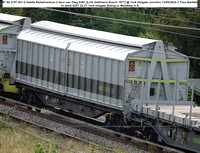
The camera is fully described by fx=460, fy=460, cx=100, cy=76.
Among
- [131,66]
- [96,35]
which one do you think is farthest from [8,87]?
[131,66]

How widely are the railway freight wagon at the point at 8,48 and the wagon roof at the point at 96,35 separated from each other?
3.02ft

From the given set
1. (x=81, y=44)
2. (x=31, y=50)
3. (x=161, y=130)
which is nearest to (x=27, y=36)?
(x=31, y=50)

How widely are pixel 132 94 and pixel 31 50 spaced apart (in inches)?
265

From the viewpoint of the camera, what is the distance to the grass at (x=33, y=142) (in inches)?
578

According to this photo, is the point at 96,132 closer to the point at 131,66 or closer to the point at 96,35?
the point at 131,66

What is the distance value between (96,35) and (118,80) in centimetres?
320

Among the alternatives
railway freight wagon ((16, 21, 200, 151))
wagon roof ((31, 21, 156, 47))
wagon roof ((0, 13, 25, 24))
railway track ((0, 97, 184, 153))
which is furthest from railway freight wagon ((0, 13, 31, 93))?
railway freight wagon ((16, 21, 200, 151))

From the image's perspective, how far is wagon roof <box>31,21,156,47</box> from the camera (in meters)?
18.4

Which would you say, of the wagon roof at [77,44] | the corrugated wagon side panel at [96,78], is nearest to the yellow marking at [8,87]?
the wagon roof at [77,44]

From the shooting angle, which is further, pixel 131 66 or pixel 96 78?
pixel 96 78

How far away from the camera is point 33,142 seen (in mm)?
15867

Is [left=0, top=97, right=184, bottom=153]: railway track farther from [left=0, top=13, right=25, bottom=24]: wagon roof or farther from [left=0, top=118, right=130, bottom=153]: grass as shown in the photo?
[left=0, top=13, right=25, bottom=24]: wagon roof

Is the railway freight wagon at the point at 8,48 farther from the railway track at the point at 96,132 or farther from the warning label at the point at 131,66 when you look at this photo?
the warning label at the point at 131,66

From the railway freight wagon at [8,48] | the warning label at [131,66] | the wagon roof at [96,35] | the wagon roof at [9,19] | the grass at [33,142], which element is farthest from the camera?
the wagon roof at [9,19]
